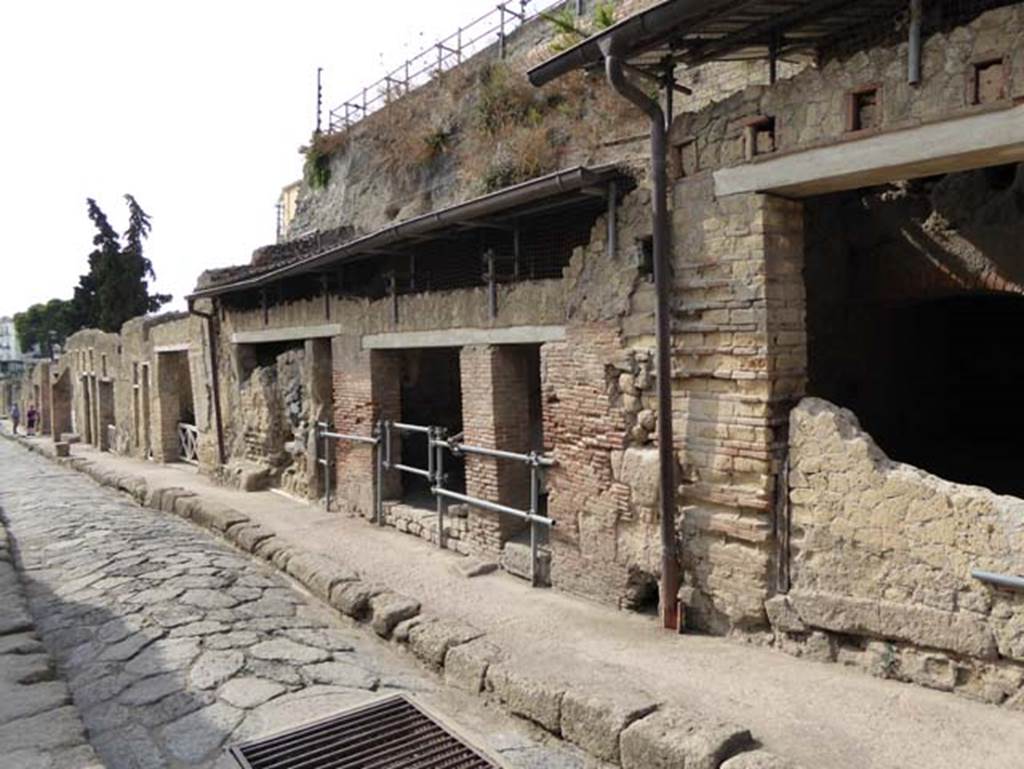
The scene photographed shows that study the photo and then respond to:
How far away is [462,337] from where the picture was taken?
26.7 feet

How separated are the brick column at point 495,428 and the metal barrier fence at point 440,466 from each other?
0.11m

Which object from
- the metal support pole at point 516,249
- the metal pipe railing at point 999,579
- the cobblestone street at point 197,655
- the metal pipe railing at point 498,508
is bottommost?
the cobblestone street at point 197,655

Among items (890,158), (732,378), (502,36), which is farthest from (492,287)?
(502,36)

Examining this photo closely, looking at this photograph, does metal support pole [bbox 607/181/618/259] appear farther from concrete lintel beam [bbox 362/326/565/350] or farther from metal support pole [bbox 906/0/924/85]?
metal support pole [bbox 906/0/924/85]

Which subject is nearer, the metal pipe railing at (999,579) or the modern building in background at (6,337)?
the metal pipe railing at (999,579)

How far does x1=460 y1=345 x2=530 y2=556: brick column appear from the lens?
7805 millimetres

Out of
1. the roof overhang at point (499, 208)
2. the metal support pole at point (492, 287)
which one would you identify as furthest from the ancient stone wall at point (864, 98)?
the metal support pole at point (492, 287)

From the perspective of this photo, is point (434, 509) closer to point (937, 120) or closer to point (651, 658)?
point (651, 658)

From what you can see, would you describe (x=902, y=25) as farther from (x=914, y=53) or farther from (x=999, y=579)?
(x=999, y=579)

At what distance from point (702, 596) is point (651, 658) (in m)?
0.72

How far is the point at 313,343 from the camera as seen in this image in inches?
442

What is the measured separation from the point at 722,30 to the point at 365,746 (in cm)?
547

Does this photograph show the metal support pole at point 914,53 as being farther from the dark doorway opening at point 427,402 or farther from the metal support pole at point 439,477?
the dark doorway opening at point 427,402

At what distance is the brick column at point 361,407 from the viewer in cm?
990
